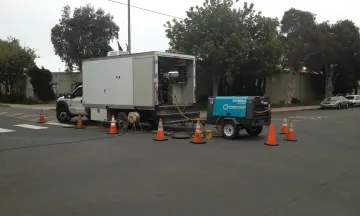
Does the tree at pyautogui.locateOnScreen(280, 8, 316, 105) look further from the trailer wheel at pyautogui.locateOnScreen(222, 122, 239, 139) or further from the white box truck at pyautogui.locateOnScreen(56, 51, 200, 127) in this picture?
the trailer wheel at pyautogui.locateOnScreen(222, 122, 239, 139)

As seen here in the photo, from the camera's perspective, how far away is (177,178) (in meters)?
6.80

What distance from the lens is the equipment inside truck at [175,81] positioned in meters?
14.6

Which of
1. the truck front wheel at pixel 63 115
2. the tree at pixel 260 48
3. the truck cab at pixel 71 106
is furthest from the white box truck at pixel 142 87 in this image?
the tree at pixel 260 48

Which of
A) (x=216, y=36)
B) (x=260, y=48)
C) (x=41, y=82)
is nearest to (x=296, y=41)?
(x=260, y=48)

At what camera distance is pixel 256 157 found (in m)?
8.98

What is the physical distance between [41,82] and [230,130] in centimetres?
3351

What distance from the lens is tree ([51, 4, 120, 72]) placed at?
39812 millimetres

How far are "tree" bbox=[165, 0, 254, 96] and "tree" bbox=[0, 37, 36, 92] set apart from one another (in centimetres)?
2578

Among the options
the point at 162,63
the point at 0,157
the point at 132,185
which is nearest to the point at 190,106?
the point at 162,63

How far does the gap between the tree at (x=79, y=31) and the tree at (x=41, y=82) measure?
9.98 ft

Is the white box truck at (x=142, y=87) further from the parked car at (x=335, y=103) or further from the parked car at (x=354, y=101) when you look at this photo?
the parked car at (x=354, y=101)

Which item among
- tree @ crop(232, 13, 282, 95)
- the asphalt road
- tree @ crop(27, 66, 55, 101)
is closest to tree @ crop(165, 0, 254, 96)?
tree @ crop(232, 13, 282, 95)

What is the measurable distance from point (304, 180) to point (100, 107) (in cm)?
1055

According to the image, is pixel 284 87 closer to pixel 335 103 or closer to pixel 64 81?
pixel 335 103
